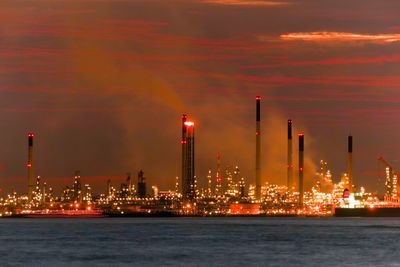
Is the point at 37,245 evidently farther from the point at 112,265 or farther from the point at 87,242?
the point at 112,265

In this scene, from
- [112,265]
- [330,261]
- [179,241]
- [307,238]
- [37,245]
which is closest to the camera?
[112,265]

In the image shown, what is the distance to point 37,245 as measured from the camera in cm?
12462

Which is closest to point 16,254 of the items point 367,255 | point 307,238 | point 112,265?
point 112,265

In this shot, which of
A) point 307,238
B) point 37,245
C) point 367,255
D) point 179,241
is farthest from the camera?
point 307,238

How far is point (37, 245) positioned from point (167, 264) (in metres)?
34.4

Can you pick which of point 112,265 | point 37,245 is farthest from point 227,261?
point 37,245

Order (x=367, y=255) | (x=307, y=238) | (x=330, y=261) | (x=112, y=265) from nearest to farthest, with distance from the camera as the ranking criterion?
(x=112, y=265)
(x=330, y=261)
(x=367, y=255)
(x=307, y=238)

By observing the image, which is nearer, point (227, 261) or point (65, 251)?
point (227, 261)

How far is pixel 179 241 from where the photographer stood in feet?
442

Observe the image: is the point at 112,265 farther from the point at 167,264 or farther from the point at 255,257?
the point at 255,257

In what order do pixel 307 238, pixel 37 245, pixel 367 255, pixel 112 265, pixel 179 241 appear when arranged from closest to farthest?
pixel 112 265 → pixel 367 255 → pixel 37 245 → pixel 179 241 → pixel 307 238

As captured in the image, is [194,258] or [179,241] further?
[179,241]

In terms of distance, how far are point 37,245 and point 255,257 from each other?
3125 centimetres

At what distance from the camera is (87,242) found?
132 m
